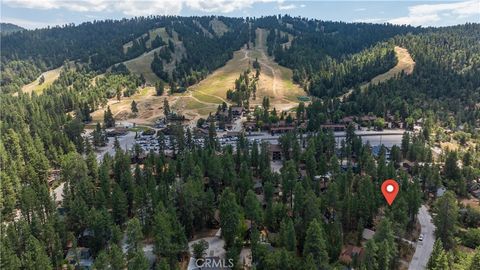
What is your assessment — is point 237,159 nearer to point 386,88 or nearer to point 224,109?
point 224,109

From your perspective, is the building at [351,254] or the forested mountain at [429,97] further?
the forested mountain at [429,97]

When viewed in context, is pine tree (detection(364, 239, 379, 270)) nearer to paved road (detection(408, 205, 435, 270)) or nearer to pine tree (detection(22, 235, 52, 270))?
paved road (detection(408, 205, 435, 270))

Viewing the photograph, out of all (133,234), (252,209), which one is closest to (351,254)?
(252,209)

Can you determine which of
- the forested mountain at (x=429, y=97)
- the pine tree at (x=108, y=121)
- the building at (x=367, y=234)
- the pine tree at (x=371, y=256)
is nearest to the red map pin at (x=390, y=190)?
the building at (x=367, y=234)

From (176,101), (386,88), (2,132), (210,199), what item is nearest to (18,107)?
(2,132)

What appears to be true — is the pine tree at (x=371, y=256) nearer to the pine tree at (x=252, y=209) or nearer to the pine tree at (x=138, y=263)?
the pine tree at (x=252, y=209)

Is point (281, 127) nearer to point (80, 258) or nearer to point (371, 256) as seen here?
point (371, 256)
